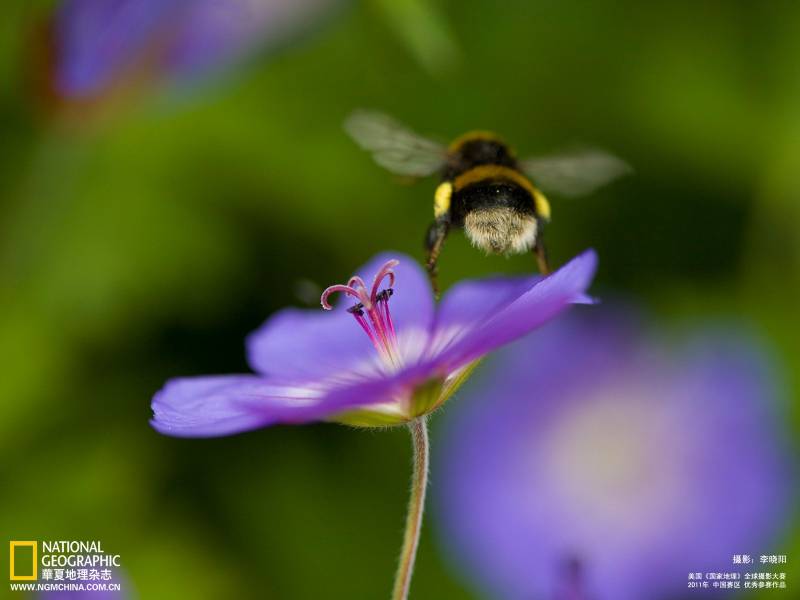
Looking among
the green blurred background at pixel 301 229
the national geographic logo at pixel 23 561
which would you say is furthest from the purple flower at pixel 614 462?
the national geographic logo at pixel 23 561

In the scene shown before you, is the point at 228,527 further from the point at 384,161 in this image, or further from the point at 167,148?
the point at 384,161

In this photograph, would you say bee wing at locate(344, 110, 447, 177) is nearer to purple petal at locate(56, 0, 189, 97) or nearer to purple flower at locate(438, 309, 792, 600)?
purple petal at locate(56, 0, 189, 97)

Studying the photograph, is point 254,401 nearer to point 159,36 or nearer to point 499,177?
point 499,177

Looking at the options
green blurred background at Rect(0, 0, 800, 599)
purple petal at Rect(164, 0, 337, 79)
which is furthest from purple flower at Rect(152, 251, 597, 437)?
purple petal at Rect(164, 0, 337, 79)

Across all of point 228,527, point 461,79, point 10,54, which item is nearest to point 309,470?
point 228,527

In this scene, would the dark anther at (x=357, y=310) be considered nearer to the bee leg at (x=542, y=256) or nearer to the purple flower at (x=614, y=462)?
the bee leg at (x=542, y=256)

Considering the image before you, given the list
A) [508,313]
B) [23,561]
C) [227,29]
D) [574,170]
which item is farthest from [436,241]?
[227,29]

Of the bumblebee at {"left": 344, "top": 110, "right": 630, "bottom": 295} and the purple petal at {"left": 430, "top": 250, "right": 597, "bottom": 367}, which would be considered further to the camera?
the bumblebee at {"left": 344, "top": 110, "right": 630, "bottom": 295}
